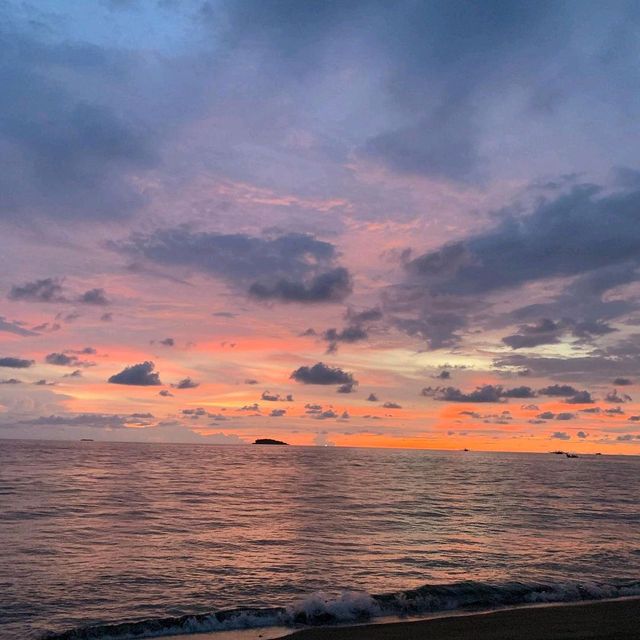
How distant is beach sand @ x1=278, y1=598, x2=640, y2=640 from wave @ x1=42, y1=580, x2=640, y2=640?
1.12 metres

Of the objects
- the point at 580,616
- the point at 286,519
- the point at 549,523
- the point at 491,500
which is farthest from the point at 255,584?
the point at 491,500

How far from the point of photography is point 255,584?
23.1 m

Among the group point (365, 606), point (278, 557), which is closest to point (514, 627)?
point (365, 606)

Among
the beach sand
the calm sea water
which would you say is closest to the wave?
the calm sea water

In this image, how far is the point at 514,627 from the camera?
1719 cm

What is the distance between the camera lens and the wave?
58.3ft

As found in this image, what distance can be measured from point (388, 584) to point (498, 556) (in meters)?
8.83

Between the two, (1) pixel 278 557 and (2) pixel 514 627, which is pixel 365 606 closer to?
(2) pixel 514 627

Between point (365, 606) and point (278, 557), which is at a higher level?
point (278, 557)

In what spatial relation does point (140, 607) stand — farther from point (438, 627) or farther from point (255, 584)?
point (438, 627)

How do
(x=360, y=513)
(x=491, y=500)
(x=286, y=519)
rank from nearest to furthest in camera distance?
(x=286, y=519), (x=360, y=513), (x=491, y=500)

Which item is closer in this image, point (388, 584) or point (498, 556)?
point (388, 584)

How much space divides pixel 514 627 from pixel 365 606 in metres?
4.76

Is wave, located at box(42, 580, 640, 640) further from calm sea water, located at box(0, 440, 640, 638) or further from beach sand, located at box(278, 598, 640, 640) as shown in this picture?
beach sand, located at box(278, 598, 640, 640)
